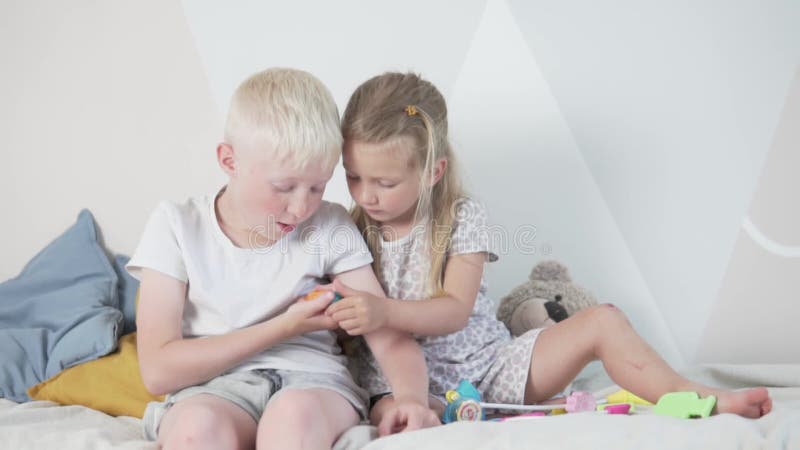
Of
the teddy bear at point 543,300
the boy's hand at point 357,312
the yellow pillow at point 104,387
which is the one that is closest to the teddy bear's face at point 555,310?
the teddy bear at point 543,300

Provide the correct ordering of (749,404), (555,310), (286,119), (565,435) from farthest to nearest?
(555,310), (286,119), (749,404), (565,435)

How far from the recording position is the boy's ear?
1.44m

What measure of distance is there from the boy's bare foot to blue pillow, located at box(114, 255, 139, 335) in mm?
1264

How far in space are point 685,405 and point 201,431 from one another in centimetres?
67

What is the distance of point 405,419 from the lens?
1367mm

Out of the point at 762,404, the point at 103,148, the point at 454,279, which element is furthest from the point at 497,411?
the point at 103,148

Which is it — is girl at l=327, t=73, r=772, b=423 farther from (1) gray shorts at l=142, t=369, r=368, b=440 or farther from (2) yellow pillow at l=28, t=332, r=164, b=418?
(2) yellow pillow at l=28, t=332, r=164, b=418

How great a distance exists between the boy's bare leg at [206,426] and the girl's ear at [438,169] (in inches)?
20.3

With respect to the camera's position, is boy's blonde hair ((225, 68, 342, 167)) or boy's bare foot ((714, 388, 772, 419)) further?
boy's blonde hair ((225, 68, 342, 167))

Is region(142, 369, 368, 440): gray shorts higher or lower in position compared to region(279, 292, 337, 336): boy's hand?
lower

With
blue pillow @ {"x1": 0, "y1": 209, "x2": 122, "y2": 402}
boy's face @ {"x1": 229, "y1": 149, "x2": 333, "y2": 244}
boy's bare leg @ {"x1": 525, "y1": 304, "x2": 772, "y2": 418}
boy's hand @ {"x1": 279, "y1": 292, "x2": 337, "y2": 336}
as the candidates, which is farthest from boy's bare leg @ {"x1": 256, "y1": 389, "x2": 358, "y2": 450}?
blue pillow @ {"x1": 0, "y1": 209, "x2": 122, "y2": 402}

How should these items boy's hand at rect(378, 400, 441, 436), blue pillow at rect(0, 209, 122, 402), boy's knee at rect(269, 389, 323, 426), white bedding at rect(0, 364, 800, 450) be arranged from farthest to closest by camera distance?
1. blue pillow at rect(0, 209, 122, 402)
2. boy's hand at rect(378, 400, 441, 436)
3. boy's knee at rect(269, 389, 323, 426)
4. white bedding at rect(0, 364, 800, 450)

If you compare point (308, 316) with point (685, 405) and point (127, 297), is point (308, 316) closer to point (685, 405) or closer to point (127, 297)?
point (685, 405)

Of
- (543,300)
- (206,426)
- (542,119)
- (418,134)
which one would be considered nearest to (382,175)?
(418,134)
